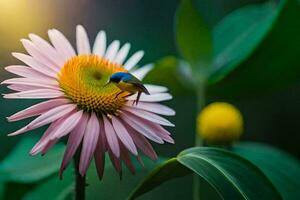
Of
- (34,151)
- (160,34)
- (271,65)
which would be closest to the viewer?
(34,151)

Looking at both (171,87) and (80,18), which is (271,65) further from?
(80,18)

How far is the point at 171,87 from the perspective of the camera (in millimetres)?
618

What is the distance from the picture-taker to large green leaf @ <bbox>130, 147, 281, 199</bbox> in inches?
12.1

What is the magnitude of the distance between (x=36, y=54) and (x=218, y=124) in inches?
11.6

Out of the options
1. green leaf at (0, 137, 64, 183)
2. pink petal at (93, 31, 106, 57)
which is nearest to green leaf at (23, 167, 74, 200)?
green leaf at (0, 137, 64, 183)

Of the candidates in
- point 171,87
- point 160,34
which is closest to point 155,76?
point 171,87

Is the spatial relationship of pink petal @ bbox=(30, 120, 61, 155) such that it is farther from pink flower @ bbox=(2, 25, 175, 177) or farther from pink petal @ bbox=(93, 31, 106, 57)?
pink petal @ bbox=(93, 31, 106, 57)

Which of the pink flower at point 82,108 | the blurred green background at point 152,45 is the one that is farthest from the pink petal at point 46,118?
the blurred green background at point 152,45

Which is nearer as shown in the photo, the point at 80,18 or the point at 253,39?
the point at 253,39

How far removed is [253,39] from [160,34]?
0.43m

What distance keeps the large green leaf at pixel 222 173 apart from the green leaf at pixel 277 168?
145mm

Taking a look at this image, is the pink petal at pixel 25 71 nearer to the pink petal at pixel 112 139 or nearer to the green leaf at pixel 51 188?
the pink petal at pixel 112 139

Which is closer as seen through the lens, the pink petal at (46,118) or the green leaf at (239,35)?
the pink petal at (46,118)

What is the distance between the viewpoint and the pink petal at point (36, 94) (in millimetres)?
294
